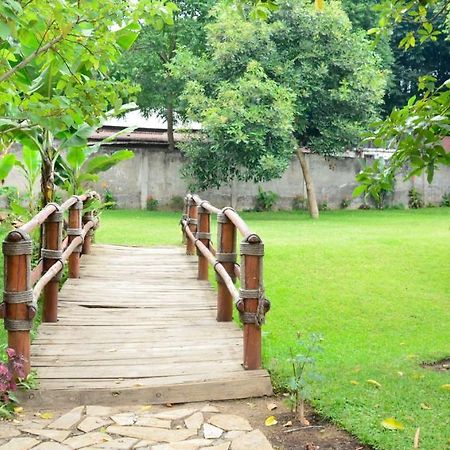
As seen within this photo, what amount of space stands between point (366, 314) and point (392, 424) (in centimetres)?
300

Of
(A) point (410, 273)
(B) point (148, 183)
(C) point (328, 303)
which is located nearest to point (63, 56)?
(C) point (328, 303)

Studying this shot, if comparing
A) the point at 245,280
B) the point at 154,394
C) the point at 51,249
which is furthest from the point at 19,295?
the point at 245,280

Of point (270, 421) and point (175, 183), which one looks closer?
point (270, 421)

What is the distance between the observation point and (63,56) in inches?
129

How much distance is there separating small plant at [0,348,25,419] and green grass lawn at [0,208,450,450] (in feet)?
5.49

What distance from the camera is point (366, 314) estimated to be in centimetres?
661

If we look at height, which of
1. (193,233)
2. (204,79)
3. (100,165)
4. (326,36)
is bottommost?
(193,233)

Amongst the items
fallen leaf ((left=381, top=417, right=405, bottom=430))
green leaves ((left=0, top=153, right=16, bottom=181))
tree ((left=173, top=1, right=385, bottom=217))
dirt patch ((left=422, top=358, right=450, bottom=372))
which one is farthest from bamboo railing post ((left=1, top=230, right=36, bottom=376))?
tree ((left=173, top=1, right=385, bottom=217))

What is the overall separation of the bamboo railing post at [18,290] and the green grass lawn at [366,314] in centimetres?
169

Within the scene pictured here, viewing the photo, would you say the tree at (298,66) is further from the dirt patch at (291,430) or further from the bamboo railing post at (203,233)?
the dirt patch at (291,430)

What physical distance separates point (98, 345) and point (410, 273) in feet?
15.3

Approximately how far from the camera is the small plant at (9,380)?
3.93 metres

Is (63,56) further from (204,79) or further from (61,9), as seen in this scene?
(204,79)

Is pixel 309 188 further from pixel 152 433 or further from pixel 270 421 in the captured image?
pixel 152 433
